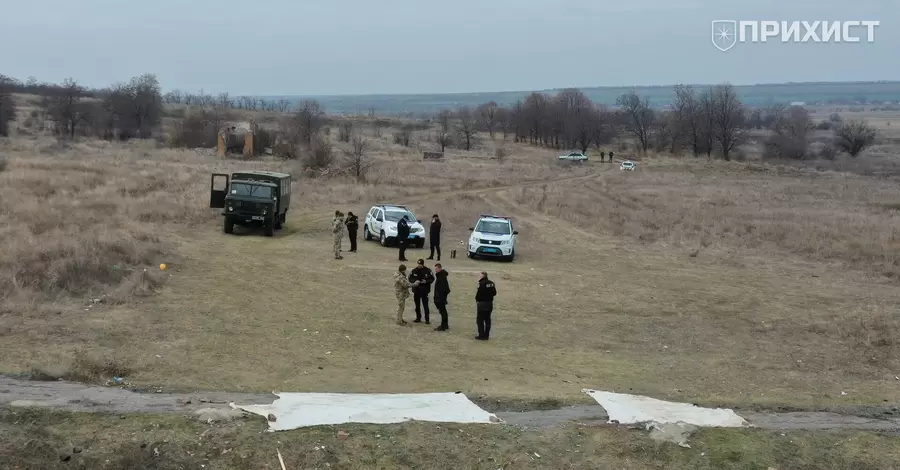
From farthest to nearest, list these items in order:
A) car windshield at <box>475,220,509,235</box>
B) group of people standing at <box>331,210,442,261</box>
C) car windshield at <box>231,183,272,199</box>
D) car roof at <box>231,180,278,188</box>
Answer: car roof at <box>231,180,278,188</box>
car windshield at <box>231,183,272,199</box>
car windshield at <box>475,220,509,235</box>
group of people standing at <box>331,210,442,261</box>

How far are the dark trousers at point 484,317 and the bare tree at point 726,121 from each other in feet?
267

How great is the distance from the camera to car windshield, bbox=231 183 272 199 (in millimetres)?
26766

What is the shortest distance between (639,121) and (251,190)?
99.5 metres

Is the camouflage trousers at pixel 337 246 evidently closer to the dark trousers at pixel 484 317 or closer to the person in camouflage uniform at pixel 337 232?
the person in camouflage uniform at pixel 337 232

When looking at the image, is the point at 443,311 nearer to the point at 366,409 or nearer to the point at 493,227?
the point at 366,409

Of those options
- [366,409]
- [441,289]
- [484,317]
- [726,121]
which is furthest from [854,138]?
[366,409]

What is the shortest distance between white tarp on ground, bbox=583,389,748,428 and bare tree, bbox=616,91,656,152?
93074 mm

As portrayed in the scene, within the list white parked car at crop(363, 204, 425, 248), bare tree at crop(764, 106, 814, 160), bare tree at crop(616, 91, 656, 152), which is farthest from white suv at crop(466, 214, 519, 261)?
bare tree at crop(616, 91, 656, 152)

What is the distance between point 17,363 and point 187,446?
184 inches

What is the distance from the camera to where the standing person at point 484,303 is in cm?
1415

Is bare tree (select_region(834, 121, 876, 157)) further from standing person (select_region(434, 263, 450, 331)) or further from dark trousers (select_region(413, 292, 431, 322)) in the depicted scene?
standing person (select_region(434, 263, 450, 331))

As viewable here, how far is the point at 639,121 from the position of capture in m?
118

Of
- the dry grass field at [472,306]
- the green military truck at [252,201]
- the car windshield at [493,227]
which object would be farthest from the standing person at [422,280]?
the green military truck at [252,201]

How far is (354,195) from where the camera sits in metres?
38.7
